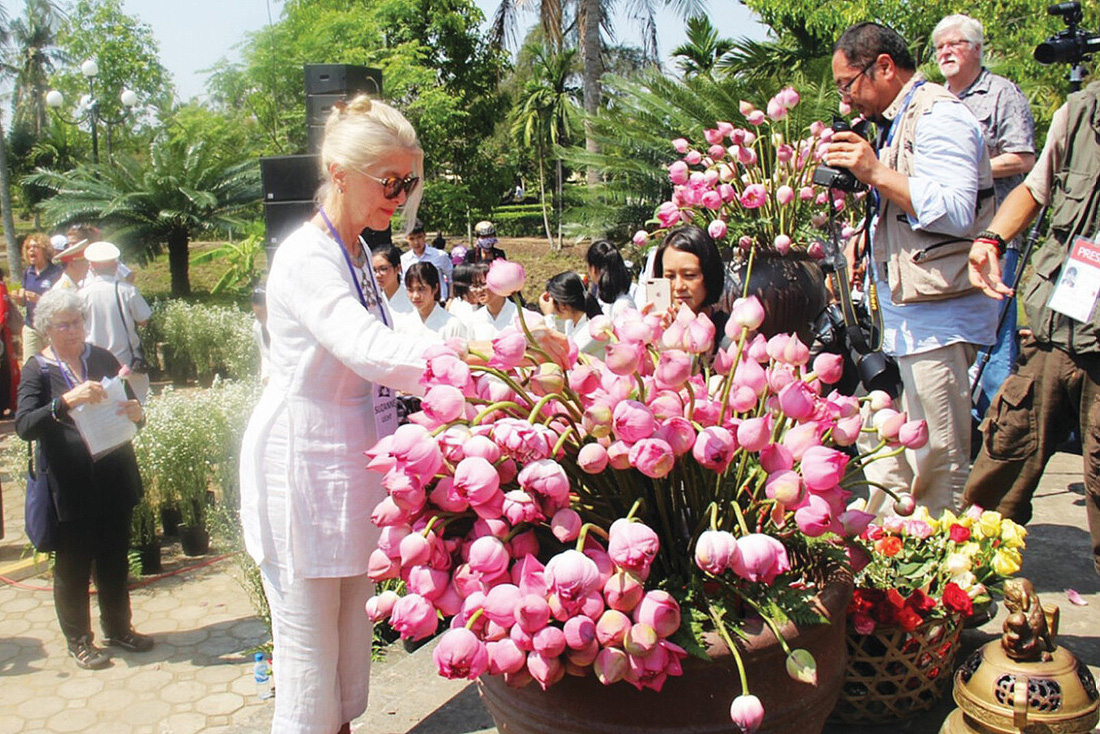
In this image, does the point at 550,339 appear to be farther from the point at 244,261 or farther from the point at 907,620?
the point at 244,261

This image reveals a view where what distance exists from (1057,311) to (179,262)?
1945 cm

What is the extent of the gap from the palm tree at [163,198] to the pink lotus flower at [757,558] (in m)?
19.1

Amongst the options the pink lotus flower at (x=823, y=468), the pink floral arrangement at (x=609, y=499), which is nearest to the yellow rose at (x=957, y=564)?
the pink floral arrangement at (x=609, y=499)

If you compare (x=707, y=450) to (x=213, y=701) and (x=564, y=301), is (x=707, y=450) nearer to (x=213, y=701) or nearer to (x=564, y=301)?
(x=213, y=701)

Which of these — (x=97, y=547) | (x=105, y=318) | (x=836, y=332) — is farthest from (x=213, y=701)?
(x=105, y=318)

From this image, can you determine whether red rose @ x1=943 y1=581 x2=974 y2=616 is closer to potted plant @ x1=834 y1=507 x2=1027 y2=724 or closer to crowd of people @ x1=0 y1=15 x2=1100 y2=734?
potted plant @ x1=834 y1=507 x2=1027 y2=724

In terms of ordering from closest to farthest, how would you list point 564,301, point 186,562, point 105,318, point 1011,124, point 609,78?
point 1011,124 → point 564,301 → point 186,562 → point 105,318 → point 609,78

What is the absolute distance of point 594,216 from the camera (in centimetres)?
1327

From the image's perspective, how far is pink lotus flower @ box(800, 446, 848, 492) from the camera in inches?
58.1

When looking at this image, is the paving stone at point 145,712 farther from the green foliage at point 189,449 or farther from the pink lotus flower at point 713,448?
the pink lotus flower at point 713,448

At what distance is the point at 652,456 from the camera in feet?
4.66

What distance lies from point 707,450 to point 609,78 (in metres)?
11.3

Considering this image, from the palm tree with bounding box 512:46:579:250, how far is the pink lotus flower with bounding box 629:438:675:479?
85.3ft

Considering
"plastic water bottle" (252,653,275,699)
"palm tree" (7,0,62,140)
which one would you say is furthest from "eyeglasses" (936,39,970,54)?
"palm tree" (7,0,62,140)
